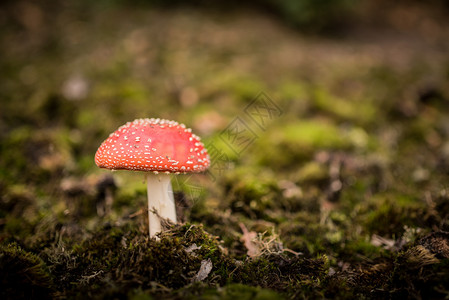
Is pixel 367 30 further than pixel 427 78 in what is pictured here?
Yes

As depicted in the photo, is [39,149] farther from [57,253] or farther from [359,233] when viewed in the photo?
[359,233]

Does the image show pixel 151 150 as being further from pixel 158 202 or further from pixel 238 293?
pixel 238 293

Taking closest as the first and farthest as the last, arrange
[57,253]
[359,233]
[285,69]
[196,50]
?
[57,253] → [359,233] → [285,69] → [196,50]

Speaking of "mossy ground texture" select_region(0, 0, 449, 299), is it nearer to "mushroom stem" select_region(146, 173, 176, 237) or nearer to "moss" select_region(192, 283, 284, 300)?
"moss" select_region(192, 283, 284, 300)

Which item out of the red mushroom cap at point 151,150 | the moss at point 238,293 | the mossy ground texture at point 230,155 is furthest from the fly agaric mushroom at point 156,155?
the moss at point 238,293

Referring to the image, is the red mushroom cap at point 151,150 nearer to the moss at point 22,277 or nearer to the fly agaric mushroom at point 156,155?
the fly agaric mushroom at point 156,155

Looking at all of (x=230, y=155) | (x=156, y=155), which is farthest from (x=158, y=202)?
(x=230, y=155)

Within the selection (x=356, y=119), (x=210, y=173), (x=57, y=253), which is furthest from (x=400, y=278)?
(x=356, y=119)
